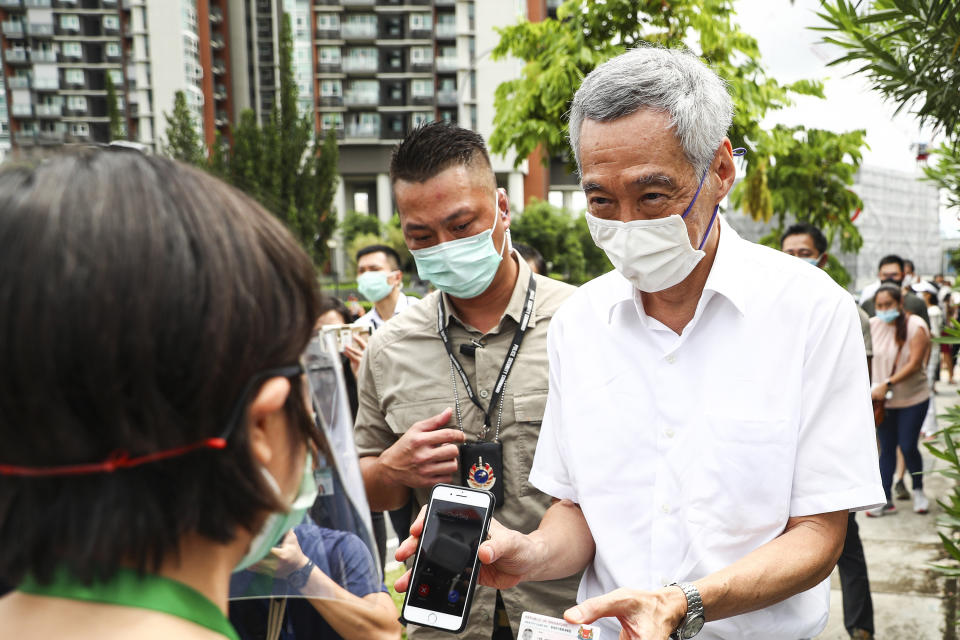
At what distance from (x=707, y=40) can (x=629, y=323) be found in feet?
15.3

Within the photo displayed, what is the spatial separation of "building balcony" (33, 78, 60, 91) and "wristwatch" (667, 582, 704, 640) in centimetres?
6632

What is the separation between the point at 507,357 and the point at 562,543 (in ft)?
2.34

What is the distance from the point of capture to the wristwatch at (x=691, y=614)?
4.69 ft

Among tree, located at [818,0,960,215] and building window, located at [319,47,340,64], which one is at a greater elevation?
building window, located at [319,47,340,64]

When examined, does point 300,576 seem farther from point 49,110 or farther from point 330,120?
point 49,110

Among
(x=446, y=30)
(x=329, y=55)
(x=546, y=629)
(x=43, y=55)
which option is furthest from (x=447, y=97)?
(x=546, y=629)

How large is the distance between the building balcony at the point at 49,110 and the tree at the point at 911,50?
65.2m

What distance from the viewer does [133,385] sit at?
777 mm

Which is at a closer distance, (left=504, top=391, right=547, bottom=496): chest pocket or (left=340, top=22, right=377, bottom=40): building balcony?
(left=504, top=391, right=547, bottom=496): chest pocket

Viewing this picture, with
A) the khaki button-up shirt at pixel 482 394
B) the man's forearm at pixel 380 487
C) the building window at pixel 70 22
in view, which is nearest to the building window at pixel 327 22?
the building window at pixel 70 22

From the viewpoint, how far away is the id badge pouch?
2.21 meters

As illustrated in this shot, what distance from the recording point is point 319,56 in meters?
58.0

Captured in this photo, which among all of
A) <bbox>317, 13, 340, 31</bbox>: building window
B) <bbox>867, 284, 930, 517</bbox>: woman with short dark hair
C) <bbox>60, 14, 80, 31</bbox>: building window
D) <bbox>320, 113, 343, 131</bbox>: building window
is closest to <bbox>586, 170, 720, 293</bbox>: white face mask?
<bbox>867, 284, 930, 517</bbox>: woman with short dark hair

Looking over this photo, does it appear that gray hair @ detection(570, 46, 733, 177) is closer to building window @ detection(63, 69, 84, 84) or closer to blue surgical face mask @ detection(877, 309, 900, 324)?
blue surgical face mask @ detection(877, 309, 900, 324)
